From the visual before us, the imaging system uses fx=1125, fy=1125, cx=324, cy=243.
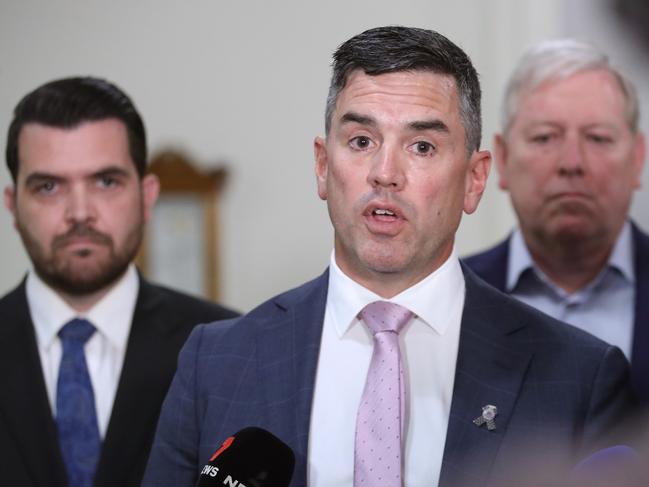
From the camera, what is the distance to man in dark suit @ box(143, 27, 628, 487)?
1257 mm

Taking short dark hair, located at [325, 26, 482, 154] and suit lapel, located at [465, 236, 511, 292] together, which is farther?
suit lapel, located at [465, 236, 511, 292]

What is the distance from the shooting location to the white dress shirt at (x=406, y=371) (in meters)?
1.28

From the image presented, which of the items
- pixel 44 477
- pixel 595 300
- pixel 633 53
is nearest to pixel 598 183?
pixel 595 300

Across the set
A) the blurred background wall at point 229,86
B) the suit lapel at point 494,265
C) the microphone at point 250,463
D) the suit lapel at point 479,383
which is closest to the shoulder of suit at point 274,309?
the suit lapel at point 479,383

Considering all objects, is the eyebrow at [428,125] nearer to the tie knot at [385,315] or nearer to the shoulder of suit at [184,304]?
the tie knot at [385,315]

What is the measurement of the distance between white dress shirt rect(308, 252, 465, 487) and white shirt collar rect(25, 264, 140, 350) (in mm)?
544

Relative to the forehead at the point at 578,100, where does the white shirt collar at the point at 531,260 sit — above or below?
below

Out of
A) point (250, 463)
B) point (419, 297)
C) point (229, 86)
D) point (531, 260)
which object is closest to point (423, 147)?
point (419, 297)

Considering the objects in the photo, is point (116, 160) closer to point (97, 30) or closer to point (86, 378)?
point (86, 378)

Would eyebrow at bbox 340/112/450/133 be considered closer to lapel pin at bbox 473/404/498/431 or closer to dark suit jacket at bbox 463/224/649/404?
lapel pin at bbox 473/404/498/431

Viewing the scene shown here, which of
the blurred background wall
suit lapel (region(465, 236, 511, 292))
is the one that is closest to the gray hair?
suit lapel (region(465, 236, 511, 292))

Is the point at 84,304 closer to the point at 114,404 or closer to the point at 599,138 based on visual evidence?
the point at 114,404

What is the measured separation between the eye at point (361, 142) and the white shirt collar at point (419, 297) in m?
0.17

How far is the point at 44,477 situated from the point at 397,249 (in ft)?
2.27
